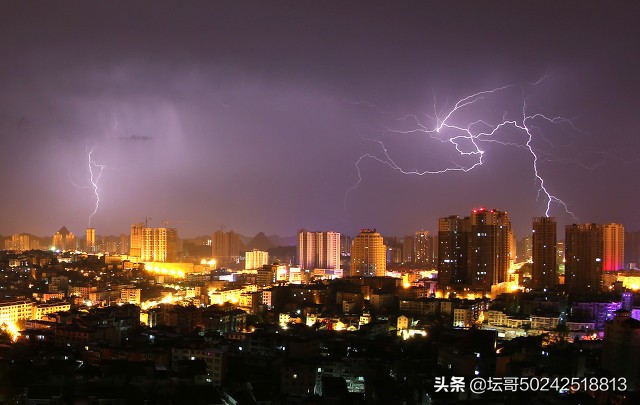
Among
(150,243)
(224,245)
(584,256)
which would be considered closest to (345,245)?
(224,245)

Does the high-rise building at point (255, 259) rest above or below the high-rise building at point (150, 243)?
below

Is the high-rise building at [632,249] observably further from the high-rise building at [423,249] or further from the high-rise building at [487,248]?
the high-rise building at [423,249]

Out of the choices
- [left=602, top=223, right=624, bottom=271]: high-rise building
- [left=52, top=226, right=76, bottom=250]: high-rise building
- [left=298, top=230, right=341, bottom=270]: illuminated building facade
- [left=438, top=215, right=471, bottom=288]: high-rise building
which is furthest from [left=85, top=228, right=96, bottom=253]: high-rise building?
[left=602, top=223, right=624, bottom=271]: high-rise building

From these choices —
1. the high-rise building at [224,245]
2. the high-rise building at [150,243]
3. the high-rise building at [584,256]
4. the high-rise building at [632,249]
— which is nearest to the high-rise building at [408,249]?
the high-rise building at [224,245]

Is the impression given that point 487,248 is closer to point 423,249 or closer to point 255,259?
point 423,249

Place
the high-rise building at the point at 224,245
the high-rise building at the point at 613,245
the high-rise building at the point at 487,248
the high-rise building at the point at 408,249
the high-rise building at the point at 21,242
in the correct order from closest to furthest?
1. the high-rise building at the point at 487,248
2. the high-rise building at the point at 613,245
3. the high-rise building at the point at 21,242
4. the high-rise building at the point at 408,249
5. the high-rise building at the point at 224,245

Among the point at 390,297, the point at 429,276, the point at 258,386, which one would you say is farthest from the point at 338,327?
the point at 429,276

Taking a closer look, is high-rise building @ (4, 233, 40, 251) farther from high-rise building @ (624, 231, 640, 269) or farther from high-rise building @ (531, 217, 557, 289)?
high-rise building @ (624, 231, 640, 269)

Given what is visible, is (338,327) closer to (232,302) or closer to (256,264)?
(232,302)
